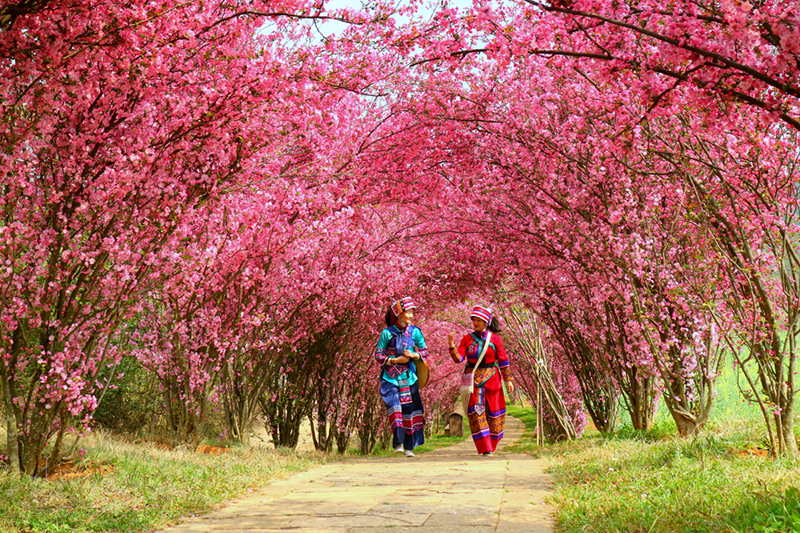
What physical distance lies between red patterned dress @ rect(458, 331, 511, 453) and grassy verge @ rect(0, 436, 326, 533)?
8.20 ft

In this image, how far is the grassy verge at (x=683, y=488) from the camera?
147 inches

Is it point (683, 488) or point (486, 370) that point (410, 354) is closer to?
point (486, 370)

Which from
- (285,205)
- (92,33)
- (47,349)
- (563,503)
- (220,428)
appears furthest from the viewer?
(220,428)

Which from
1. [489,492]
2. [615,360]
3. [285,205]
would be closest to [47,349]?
[285,205]

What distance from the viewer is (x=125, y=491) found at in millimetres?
5387

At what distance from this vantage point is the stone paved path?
4.36m

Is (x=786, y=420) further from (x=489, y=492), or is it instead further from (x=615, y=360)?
(x=615, y=360)

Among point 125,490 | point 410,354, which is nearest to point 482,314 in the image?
point 410,354

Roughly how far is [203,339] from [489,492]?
4451mm

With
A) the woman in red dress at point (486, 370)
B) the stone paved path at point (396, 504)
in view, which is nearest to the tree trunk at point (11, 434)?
the stone paved path at point (396, 504)

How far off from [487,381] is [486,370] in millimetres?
146

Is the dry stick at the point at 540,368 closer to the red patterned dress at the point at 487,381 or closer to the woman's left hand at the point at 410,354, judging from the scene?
the red patterned dress at the point at 487,381

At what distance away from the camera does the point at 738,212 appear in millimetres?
6035

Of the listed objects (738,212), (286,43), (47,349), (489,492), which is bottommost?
(489,492)
